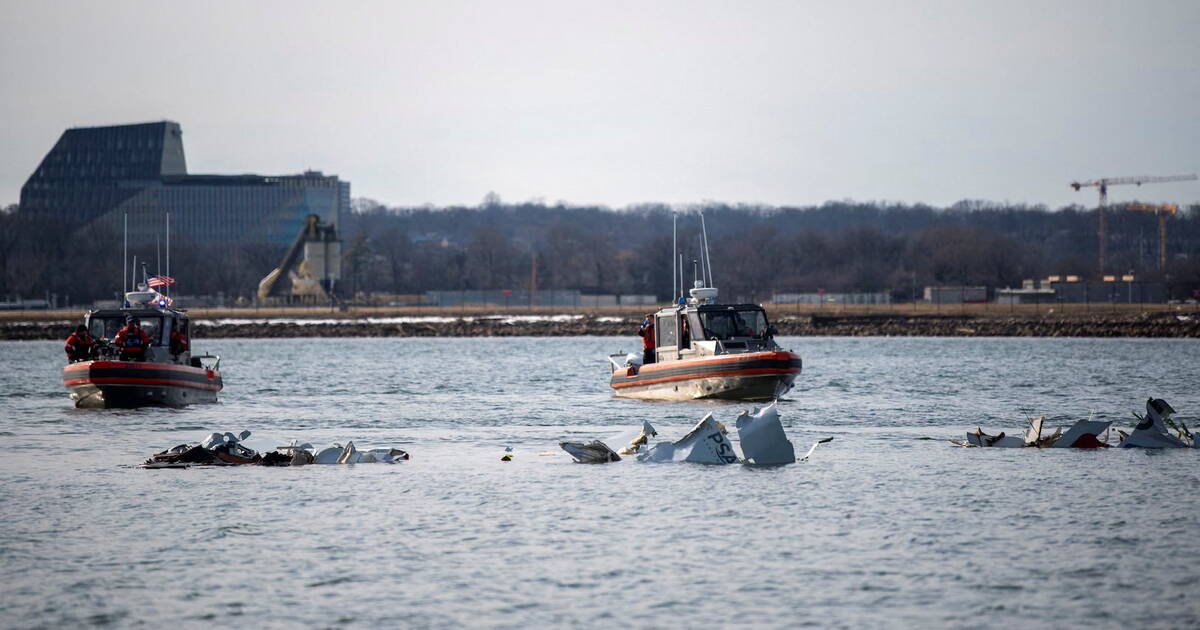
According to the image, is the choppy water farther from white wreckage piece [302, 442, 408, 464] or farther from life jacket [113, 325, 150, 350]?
life jacket [113, 325, 150, 350]

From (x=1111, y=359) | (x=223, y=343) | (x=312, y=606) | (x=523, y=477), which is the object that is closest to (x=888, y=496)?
(x=523, y=477)

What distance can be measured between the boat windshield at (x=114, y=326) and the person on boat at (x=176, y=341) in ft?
1.24

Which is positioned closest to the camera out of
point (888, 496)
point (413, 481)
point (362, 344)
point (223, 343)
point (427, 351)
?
point (888, 496)

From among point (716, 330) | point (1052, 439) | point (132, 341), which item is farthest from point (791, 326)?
point (1052, 439)

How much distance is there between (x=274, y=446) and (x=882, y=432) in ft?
40.6

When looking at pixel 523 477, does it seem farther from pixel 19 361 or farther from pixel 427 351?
pixel 427 351

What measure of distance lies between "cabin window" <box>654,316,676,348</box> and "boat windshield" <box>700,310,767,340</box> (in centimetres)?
113

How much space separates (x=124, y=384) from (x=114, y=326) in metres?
3.61

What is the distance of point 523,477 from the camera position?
23797 millimetres

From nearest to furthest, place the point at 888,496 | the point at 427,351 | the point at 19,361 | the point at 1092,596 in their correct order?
the point at 1092,596 → the point at 888,496 → the point at 19,361 → the point at 427,351

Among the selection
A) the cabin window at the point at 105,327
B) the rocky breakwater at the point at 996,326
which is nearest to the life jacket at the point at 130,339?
the cabin window at the point at 105,327

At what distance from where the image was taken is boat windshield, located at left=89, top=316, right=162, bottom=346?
40781 mm

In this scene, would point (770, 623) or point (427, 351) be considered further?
point (427, 351)

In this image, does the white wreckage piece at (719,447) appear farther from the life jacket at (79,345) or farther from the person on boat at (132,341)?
the life jacket at (79,345)
